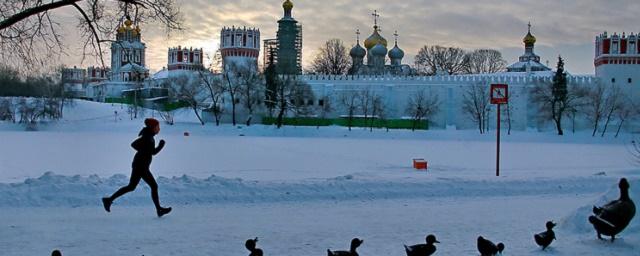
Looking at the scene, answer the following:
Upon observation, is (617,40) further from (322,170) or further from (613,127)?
(322,170)

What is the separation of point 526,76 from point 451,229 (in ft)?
184

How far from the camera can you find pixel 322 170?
59.7 ft

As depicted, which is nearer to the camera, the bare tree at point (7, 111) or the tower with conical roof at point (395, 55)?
the bare tree at point (7, 111)

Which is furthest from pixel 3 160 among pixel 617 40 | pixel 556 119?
pixel 617 40

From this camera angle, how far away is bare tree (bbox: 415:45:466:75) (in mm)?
87438

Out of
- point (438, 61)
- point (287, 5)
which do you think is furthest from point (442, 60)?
point (287, 5)

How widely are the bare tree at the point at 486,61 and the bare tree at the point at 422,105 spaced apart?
104ft

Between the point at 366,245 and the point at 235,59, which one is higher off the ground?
the point at 235,59

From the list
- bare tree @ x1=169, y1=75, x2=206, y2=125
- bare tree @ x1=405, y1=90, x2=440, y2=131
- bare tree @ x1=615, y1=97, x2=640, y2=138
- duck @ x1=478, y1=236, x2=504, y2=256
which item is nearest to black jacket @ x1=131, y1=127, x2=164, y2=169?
duck @ x1=478, y1=236, x2=504, y2=256

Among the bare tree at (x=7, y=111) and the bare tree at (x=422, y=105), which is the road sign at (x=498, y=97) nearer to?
the bare tree at (x=422, y=105)

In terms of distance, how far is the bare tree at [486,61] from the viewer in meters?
89.3

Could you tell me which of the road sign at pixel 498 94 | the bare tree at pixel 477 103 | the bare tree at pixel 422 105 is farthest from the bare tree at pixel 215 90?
the road sign at pixel 498 94

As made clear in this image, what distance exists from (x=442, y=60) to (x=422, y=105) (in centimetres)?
3018

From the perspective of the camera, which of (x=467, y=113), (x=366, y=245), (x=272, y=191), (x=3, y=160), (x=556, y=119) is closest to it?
(x=366, y=245)
